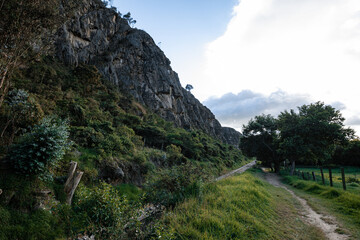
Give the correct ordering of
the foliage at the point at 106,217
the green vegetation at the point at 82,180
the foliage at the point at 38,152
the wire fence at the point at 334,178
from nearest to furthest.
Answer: the foliage at the point at 106,217, the green vegetation at the point at 82,180, the foliage at the point at 38,152, the wire fence at the point at 334,178

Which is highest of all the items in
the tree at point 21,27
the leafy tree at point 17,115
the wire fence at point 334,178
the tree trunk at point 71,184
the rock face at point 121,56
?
the rock face at point 121,56

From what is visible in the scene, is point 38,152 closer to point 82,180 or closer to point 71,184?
point 71,184

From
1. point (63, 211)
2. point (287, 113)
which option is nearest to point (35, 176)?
point (63, 211)

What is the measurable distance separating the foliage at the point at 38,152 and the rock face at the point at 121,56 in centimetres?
3336

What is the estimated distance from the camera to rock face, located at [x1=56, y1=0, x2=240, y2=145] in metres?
36.3

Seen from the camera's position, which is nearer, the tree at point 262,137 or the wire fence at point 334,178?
the wire fence at point 334,178

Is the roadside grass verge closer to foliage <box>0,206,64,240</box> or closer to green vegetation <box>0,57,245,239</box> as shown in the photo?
green vegetation <box>0,57,245,239</box>

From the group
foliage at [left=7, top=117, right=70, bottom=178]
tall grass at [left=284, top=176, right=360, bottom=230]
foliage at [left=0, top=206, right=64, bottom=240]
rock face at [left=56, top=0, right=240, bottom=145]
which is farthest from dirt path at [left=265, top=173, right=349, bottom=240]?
rock face at [left=56, top=0, right=240, bottom=145]

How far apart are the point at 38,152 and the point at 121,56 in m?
48.9

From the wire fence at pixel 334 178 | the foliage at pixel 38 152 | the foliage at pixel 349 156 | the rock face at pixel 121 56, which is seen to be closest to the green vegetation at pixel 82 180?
the foliage at pixel 38 152

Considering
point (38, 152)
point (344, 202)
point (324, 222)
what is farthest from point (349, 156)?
point (38, 152)

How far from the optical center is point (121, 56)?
159 ft

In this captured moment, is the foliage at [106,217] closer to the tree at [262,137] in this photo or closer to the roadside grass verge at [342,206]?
the roadside grass verge at [342,206]

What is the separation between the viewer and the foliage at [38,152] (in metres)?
6.11
